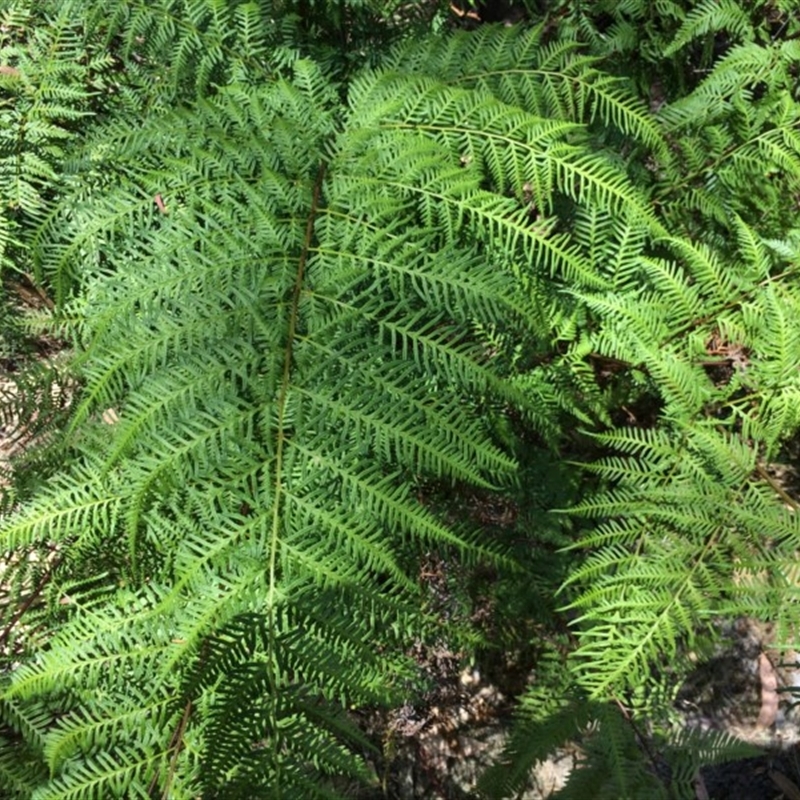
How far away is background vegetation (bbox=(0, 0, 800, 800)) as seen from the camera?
54.2 inches

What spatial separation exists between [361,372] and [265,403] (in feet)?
0.60

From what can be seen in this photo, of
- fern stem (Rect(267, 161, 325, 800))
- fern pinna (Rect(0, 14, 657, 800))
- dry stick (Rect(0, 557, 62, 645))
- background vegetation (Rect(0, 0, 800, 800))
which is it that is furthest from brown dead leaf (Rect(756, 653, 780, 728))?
dry stick (Rect(0, 557, 62, 645))

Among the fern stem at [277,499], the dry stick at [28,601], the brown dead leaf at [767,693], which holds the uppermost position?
the fern stem at [277,499]

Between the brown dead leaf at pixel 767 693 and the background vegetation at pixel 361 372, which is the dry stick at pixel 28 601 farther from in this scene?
the brown dead leaf at pixel 767 693

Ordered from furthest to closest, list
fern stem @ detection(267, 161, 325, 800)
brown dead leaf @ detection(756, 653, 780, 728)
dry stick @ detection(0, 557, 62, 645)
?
brown dead leaf @ detection(756, 653, 780, 728) < dry stick @ detection(0, 557, 62, 645) < fern stem @ detection(267, 161, 325, 800)

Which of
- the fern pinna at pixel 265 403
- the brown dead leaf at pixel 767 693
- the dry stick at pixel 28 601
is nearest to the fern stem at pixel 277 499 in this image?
the fern pinna at pixel 265 403

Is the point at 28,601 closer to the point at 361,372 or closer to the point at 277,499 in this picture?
the point at 277,499

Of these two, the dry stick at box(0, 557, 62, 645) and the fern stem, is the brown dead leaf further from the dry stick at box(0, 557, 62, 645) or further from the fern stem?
the dry stick at box(0, 557, 62, 645)

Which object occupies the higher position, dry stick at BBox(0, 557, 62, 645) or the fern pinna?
the fern pinna

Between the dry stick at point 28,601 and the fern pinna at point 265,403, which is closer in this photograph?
the fern pinna at point 265,403

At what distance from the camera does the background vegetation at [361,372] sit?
54.2 inches

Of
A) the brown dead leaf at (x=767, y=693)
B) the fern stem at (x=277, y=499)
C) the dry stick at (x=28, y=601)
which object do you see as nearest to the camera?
the fern stem at (x=277, y=499)

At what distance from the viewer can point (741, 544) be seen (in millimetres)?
1897

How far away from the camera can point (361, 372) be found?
56.9 inches
